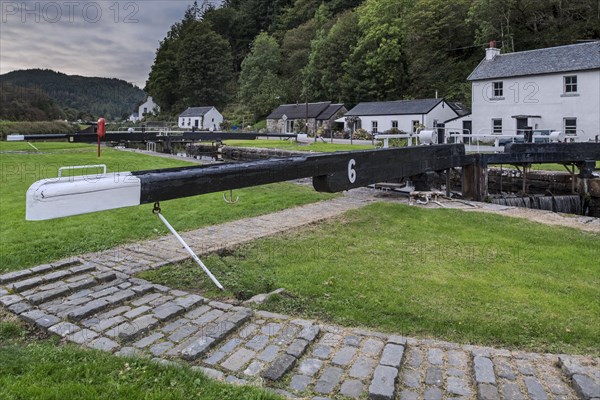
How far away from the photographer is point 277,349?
340 centimetres

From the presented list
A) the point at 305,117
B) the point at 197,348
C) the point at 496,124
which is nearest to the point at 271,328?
the point at 197,348

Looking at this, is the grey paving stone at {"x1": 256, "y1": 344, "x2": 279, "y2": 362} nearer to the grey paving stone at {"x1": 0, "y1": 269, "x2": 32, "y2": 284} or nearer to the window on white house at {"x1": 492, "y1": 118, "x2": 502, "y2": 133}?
the grey paving stone at {"x1": 0, "y1": 269, "x2": 32, "y2": 284}

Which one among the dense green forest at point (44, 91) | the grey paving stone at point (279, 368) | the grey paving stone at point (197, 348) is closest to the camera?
the grey paving stone at point (279, 368)

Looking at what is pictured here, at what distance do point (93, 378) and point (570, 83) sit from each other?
3295 centimetres

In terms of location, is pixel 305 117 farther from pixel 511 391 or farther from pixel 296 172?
pixel 511 391

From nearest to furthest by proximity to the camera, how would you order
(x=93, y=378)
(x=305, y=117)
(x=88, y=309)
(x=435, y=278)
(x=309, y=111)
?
1. (x=93, y=378)
2. (x=88, y=309)
3. (x=435, y=278)
4. (x=305, y=117)
5. (x=309, y=111)

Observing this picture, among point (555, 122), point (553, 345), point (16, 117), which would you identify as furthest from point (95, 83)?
point (553, 345)

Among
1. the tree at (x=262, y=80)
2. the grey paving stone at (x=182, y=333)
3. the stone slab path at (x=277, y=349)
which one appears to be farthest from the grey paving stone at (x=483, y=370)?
the tree at (x=262, y=80)

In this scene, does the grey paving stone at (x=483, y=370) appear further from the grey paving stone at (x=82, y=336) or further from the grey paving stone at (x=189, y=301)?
the grey paving stone at (x=82, y=336)

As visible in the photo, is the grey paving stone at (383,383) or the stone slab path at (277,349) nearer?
the grey paving stone at (383,383)

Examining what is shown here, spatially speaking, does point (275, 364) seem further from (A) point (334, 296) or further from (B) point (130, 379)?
(A) point (334, 296)

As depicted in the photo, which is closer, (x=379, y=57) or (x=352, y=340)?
(x=352, y=340)

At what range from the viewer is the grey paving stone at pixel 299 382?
291cm

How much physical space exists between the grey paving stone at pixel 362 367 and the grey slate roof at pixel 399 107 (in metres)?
37.7
